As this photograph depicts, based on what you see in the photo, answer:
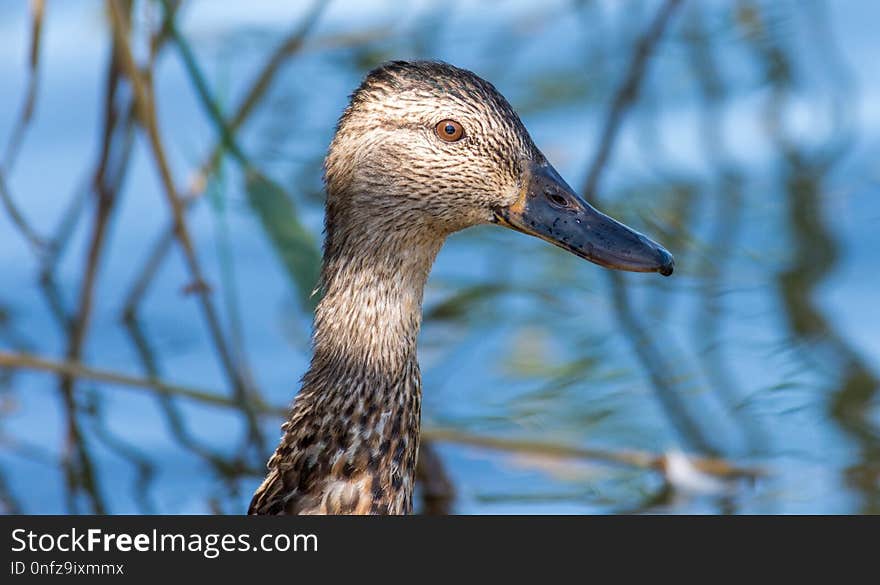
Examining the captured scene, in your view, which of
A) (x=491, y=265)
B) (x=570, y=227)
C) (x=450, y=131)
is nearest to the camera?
(x=450, y=131)

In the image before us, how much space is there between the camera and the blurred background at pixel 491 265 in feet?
20.2

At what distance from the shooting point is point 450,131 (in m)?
4.38

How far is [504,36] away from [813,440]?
3.73m

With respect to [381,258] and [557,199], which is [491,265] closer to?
[557,199]

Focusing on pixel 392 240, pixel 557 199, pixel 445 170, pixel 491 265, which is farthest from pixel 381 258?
pixel 491 265

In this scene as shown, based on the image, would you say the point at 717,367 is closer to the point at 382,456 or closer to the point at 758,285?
the point at 758,285

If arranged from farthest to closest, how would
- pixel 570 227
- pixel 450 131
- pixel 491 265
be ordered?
pixel 491 265, pixel 570 227, pixel 450 131

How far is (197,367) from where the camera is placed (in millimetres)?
7188

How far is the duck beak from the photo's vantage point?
4.45 metres

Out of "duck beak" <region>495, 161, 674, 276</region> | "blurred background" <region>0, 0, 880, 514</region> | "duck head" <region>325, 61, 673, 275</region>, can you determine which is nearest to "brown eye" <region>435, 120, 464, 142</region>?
"duck head" <region>325, 61, 673, 275</region>

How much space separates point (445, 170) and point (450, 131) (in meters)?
0.10

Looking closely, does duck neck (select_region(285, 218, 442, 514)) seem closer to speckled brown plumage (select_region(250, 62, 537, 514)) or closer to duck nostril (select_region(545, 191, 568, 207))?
speckled brown plumage (select_region(250, 62, 537, 514))

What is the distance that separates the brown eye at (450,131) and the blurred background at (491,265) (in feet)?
3.06
